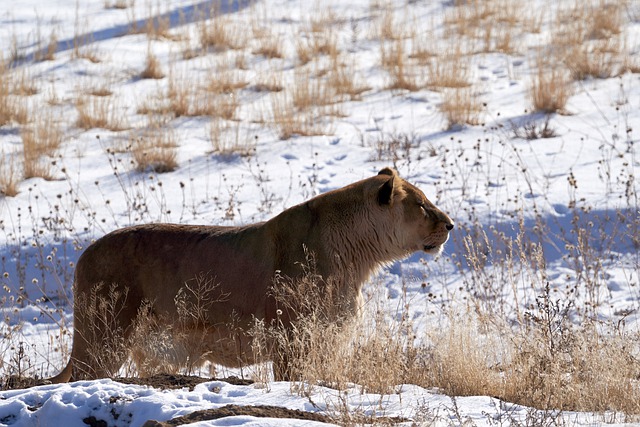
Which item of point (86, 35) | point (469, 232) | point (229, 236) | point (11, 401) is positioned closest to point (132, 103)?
point (86, 35)

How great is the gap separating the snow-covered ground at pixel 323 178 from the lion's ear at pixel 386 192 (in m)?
0.63

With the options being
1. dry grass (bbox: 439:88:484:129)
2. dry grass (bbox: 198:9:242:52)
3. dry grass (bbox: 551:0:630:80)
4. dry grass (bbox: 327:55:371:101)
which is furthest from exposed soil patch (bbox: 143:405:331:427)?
dry grass (bbox: 198:9:242:52)

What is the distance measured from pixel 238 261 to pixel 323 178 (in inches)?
195

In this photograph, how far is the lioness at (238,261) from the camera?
275 inches

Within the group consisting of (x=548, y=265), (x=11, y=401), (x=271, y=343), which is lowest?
(x=548, y=265)

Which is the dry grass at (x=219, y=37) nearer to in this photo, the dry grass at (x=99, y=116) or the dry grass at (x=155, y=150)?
the dry grass at (x=99, y=116)

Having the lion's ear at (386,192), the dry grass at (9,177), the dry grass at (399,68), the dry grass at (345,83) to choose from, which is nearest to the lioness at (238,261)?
the lion's ear at (386,192)

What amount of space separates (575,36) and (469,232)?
709cm

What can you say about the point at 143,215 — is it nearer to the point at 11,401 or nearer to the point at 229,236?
the point at 229,236

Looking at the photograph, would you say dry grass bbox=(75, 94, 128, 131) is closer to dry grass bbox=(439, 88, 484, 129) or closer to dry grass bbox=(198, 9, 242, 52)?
dry grass bbox=(198, 9, 242, 52)

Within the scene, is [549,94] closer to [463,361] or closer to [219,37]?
[219,37]

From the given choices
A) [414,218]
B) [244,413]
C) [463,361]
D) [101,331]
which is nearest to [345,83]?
[414,218]

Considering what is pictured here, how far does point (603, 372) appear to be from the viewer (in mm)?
5559

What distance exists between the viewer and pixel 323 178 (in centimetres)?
1202
